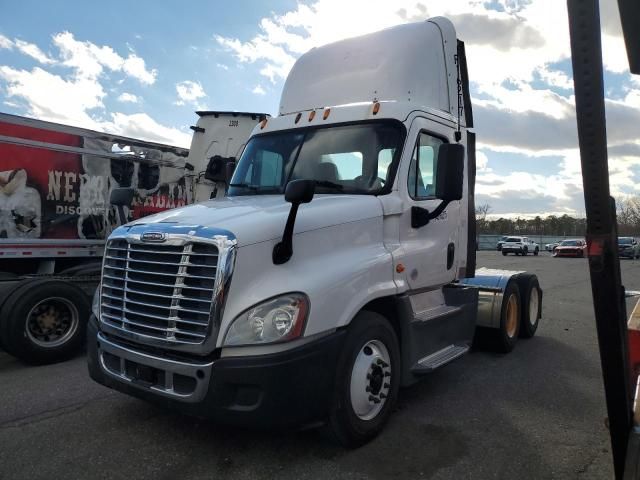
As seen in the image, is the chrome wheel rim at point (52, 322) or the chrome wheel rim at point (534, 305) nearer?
the chrome wheel rim at point (52, 322)

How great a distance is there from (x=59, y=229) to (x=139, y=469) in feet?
15.0

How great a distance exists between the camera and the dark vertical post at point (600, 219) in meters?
1.91

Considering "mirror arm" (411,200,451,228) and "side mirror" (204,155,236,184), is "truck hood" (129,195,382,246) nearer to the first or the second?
"mirror arm" (411,200,451,228)

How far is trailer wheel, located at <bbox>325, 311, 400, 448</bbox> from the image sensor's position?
351cm

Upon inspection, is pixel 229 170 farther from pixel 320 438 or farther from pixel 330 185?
pixel 320 438

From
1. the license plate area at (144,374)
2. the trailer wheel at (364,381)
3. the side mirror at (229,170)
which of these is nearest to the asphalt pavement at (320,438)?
the trailer wheel at (364,381)

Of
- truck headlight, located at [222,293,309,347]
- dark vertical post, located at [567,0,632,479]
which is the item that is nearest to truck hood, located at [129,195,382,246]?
truck headlight, located at [222,293,309,347]

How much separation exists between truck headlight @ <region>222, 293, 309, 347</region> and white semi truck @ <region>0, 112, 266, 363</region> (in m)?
3.12

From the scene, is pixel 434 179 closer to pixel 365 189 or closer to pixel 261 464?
pixel 365 189

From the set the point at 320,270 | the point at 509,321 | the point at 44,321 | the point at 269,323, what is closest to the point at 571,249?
the point at 509,321

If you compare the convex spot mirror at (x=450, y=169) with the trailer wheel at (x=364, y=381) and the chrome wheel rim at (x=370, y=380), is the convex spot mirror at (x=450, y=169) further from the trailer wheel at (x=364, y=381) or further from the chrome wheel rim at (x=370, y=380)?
the chrome wheel rim at (x=370, y=380)

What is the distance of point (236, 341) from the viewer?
3199mm

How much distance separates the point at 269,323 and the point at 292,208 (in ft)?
2.52

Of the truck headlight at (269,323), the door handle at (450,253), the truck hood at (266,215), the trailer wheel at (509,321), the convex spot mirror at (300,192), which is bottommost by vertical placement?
the trailer wheel at (509,321)
